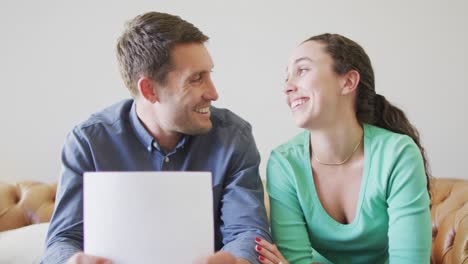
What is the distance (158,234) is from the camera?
0.72 m

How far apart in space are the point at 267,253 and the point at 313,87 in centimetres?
39

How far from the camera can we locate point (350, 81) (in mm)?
1134

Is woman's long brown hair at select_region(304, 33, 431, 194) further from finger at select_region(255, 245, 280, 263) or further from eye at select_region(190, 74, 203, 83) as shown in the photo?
finger at select_region(255, 245, 280, 263)

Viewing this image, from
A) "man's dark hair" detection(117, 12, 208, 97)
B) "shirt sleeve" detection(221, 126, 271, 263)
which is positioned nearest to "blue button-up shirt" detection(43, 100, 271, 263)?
"shirt sleeve" detection(221, 126, 271, 263)

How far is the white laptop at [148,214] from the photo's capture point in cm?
72

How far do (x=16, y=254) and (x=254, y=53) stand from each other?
111 centimetres

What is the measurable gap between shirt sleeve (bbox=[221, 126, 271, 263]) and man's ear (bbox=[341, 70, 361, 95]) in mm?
259

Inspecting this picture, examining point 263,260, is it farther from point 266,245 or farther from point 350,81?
point 350,81

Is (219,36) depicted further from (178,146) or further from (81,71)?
(178,146)

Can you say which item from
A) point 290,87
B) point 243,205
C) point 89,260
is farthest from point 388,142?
point 89,260

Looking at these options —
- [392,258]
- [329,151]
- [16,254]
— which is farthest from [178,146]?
[16,254]

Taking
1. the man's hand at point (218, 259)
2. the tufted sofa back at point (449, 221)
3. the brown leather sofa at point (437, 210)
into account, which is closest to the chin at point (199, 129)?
the man's hand at point (218, 259)

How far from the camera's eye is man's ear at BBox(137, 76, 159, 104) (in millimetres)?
1101

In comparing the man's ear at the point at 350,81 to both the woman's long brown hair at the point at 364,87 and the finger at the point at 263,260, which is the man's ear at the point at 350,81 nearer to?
the woman's long brown hair at the point at 364,87
